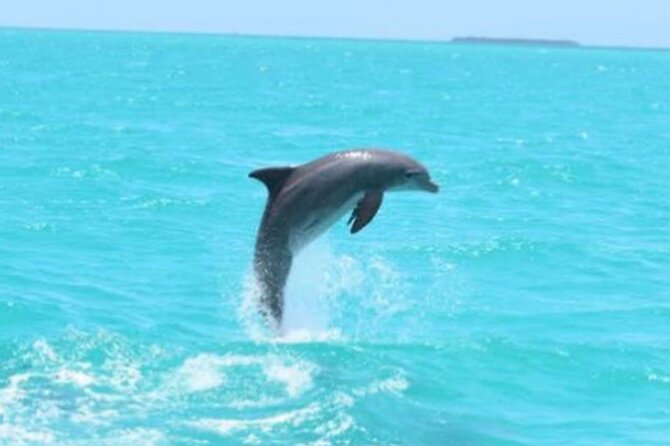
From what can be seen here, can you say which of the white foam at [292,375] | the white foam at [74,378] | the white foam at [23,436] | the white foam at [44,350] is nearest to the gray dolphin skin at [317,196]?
the white foam at [292,375]

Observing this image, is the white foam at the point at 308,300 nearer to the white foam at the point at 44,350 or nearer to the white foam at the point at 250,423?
the white foam at the point at 250,423

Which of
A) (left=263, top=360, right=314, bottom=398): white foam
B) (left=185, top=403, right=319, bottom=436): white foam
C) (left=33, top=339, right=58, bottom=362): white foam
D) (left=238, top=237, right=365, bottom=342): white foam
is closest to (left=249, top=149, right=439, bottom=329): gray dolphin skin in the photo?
(left=238, top=237, right=365, bottom=342): white foam

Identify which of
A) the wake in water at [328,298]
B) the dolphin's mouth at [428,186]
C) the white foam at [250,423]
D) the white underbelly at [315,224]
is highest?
the wake in water at [328,298]

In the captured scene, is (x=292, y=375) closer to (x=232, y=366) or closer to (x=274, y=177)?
(x=232, y=366)

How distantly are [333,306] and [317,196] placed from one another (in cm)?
707

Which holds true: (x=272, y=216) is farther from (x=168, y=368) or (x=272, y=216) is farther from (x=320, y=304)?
Answer: (x=320, y=304)

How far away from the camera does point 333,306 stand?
68.9ft

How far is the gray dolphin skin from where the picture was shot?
555 inches

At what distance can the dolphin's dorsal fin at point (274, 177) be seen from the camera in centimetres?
1389

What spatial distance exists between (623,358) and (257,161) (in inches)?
958

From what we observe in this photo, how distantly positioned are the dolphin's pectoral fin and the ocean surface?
1.63 m

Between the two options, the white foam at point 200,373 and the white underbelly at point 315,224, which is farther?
the white foam at point 200,373

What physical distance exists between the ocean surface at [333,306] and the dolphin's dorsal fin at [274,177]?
1.39 metres

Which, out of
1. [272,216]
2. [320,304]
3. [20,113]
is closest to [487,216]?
[320,304]
